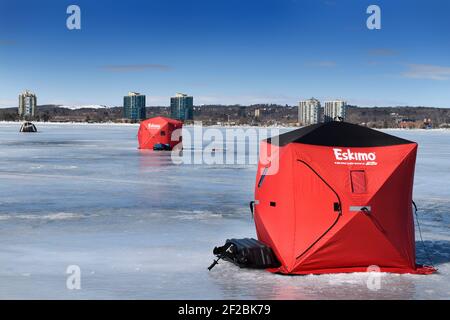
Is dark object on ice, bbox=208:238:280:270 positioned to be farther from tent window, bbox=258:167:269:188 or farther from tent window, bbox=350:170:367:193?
tent window, bbox=350:170:367:193

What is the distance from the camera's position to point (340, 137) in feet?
30.8

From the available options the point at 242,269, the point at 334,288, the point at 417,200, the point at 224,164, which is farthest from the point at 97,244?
the point at 224,164

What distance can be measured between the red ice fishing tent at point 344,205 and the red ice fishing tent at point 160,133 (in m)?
32.3

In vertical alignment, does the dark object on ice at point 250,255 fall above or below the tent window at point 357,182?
below

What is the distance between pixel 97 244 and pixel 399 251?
16.8 feet

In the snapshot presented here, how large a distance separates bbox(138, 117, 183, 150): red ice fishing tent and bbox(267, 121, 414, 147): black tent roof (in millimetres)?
31943

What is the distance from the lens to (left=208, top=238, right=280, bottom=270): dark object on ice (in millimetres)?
9352

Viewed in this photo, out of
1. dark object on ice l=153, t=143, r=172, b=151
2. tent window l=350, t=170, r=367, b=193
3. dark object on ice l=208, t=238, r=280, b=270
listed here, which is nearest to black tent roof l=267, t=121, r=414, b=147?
tent window l=350, t=170, r=367, b=193

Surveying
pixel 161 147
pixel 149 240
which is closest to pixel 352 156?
pixel 149 240

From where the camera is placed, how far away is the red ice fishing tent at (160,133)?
4178 centimetres

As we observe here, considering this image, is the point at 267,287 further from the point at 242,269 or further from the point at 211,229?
the point at 211,229

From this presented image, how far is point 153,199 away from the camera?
56.2 feet

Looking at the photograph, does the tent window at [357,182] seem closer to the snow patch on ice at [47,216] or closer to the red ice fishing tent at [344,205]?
the red ice fishing tent at [344,205]

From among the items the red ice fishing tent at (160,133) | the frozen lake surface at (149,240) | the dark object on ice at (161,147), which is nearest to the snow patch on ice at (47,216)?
the frozen lake surface at (149,240)
